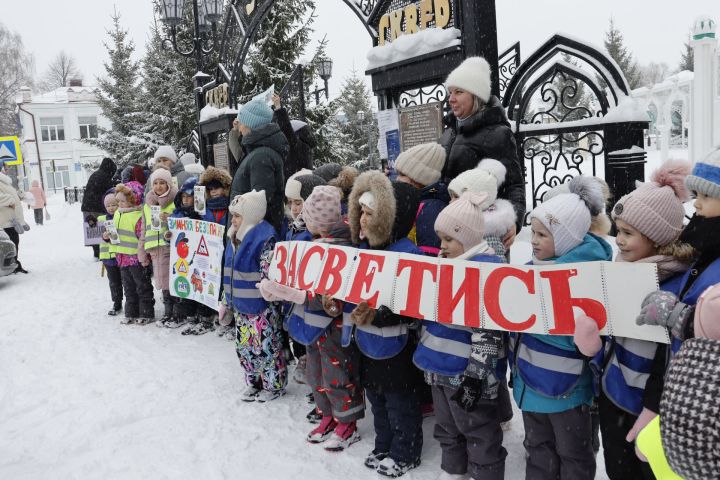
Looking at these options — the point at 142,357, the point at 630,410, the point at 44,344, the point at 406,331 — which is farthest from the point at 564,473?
the point at 44,344

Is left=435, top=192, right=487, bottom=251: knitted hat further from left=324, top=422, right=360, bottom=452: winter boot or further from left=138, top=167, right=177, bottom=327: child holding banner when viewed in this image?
left=138, top=167, right=177, bottom=327: child holding banner

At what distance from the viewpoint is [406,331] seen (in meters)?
3.41

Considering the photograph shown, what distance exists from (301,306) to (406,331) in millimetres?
888

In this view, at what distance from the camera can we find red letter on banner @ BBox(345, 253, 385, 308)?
336cm

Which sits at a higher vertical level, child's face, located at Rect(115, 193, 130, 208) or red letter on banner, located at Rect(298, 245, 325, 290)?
child's face, located at Rect(115, 193, 130, 208)

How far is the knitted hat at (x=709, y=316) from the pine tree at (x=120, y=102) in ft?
67.8

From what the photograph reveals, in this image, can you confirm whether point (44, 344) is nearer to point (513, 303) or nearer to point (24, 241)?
point (513, 303)

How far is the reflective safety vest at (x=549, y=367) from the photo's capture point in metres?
2.67

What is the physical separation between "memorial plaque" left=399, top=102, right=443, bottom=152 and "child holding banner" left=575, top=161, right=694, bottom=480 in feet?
11.7

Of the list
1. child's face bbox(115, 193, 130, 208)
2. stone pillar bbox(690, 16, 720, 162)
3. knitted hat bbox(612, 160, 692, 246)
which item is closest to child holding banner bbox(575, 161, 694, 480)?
knitted hat bbox(612, 160, 692, 246)

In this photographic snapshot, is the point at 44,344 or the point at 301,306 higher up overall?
the point at 301,306

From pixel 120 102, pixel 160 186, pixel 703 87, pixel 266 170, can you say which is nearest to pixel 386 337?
pixel 266 170

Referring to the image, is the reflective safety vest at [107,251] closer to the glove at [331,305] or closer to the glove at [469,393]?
the glove at [331,305]

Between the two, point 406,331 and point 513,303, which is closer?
point 513,303
